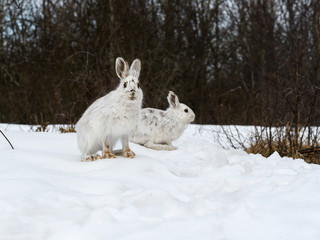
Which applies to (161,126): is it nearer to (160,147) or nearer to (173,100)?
(160,147)

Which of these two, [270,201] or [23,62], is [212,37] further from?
[270,201]

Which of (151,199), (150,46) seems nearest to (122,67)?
(151,199)

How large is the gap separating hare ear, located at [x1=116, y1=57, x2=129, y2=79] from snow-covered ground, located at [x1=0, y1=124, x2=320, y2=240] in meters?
0.94

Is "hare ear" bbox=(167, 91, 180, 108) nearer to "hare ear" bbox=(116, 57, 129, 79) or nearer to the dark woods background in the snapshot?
"hare ear" bbox=(116, 57, 129, 79)

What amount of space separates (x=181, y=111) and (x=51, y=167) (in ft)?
8.87

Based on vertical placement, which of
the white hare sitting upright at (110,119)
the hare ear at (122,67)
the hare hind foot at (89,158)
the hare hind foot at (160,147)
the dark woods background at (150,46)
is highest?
the dark woods background at (150,46)

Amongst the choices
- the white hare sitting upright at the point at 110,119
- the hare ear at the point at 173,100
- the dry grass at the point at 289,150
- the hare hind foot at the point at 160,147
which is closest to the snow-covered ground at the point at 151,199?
the white hare sitting upright at the point at 110,119

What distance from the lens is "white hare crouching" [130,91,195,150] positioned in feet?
17.3

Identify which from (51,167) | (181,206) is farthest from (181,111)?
(181,206)

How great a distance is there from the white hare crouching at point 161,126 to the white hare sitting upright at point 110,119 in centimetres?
142

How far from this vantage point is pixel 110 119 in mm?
3641

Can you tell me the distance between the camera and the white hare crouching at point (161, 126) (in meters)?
5.27

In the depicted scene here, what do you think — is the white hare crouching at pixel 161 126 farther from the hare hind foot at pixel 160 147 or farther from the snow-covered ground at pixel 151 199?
the snow-covered ground at pixel 151 199

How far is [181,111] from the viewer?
5.58 meters
